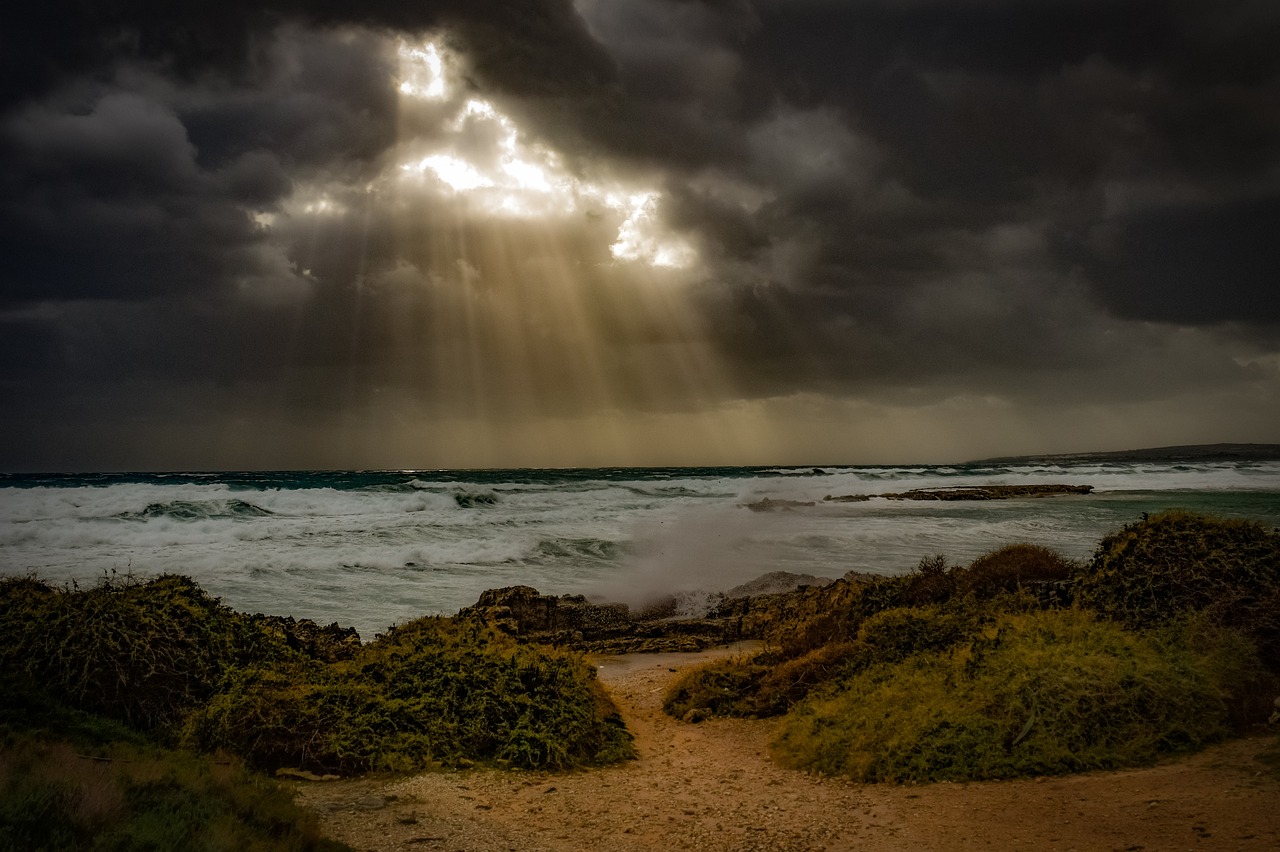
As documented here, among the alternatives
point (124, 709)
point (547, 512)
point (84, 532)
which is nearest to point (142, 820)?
point (124, 709)

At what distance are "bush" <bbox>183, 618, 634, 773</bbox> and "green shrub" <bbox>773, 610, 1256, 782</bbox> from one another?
69.8 inches

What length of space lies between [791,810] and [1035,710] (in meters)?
2.05

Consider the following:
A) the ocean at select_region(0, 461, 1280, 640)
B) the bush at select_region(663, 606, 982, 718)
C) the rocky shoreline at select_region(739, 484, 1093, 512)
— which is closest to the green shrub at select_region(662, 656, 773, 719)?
the bush at select_region(663, 606, 982, 718)

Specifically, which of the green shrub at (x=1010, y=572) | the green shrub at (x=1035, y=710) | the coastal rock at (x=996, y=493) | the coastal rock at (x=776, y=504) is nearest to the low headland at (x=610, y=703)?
the green shrub at (x=1035, y=710)

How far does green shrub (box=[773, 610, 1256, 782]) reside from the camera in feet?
18.4

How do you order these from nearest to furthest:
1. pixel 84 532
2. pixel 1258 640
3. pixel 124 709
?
pixel 124 709 → pixel 1258 640 → pixel 84 532

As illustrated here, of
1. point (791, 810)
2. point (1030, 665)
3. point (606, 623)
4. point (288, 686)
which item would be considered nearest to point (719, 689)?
point (791, 810)

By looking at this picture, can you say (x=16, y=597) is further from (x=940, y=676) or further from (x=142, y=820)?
(x=940, y=676)

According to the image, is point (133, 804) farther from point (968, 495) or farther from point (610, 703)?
point (968, 495)

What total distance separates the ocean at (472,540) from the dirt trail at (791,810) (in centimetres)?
759

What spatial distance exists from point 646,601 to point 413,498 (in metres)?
34.4

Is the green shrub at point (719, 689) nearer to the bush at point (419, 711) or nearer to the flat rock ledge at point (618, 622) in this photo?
the bush at point (419, 711)

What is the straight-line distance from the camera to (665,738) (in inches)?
294

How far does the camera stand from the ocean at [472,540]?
18297 millimetres
